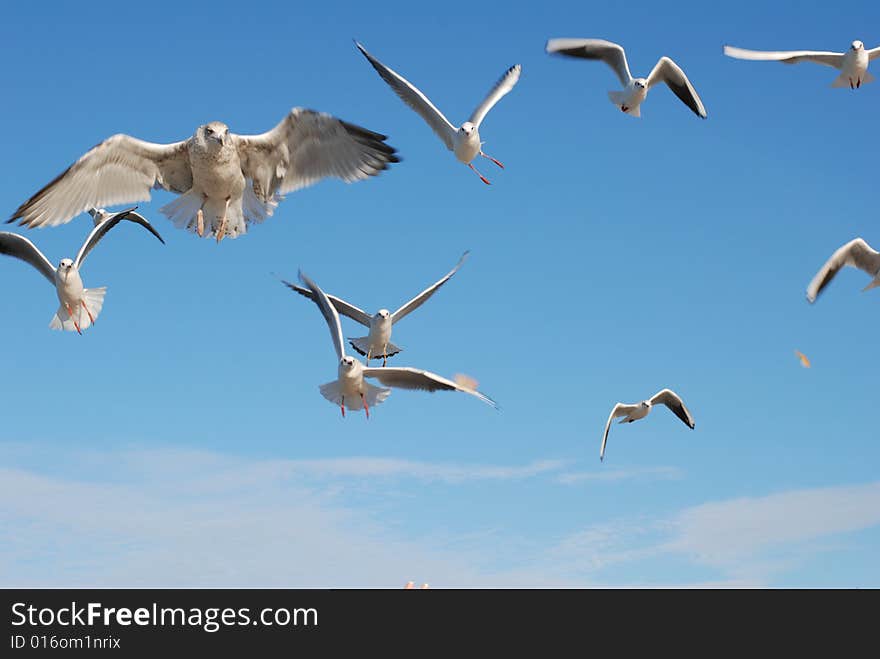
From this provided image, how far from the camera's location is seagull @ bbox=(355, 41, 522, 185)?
34.3 feet

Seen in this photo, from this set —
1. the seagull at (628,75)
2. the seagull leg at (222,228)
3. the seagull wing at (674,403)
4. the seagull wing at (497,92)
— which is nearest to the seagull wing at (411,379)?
the seagull leg at (222,228)

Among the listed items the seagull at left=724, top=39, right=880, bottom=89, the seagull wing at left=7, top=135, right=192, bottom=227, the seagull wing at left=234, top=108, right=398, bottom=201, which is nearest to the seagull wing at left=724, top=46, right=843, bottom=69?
the seagull at left=724, top=39, right=880, bottom=89

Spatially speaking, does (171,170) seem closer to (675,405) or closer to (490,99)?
(490,99)

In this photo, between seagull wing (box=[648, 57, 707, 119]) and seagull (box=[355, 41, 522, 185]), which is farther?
seagull wing (box=[648, 57, 707, 119])

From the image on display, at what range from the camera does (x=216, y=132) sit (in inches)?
396

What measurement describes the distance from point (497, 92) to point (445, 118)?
833mm

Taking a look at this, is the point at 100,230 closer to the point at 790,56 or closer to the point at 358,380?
the point at 358,380

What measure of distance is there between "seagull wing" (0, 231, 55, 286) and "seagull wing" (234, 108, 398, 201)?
6.73 feet

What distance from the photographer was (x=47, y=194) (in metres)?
10.3

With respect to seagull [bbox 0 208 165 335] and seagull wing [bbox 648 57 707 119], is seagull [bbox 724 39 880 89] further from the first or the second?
seagull [bbox 0 208 165 335]

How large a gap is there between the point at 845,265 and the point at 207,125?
6884mm

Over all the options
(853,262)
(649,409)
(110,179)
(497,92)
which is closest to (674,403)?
(649,409)

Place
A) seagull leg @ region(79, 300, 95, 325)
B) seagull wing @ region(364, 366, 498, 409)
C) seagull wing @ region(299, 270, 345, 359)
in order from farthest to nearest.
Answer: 1. seagull leg @ region(79, 300, 95, 325)
2. seagull wing @ region(299, 270, 345, 359)
3. seagull wing @ region(364, 366, 498, 409)
